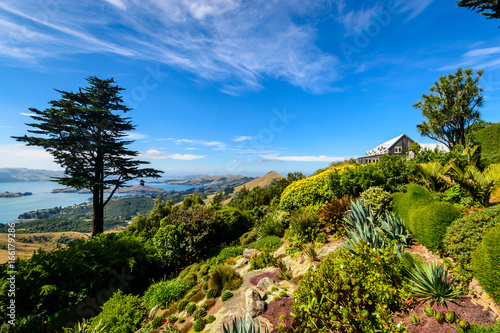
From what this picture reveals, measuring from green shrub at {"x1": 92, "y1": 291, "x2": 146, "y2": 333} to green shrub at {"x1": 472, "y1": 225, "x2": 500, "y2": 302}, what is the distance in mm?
7456

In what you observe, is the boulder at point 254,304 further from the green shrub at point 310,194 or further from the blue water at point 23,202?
the blue water at point 23,202

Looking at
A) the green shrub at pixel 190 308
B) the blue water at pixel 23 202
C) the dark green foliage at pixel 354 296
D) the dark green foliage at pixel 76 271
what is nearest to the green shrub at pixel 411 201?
the dark green foliage at pixel 354 296

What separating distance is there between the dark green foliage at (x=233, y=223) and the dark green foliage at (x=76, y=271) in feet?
13.7

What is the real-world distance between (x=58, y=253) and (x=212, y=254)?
5.85 meters

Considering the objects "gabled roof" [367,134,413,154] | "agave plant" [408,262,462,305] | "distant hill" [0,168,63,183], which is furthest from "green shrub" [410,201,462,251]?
"distant hill" [0,168,63,183]

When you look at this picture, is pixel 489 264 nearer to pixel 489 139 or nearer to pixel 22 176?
pixel 489 139

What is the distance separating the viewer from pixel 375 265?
318 cm

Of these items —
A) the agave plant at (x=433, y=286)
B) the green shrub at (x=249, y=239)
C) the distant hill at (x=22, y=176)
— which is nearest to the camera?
the agave plant at (x=433, y=286)

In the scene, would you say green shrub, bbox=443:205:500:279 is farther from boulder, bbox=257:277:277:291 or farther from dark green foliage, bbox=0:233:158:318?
dark green foliage, bbox=0:233:158:318

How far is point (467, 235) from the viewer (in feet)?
11.9

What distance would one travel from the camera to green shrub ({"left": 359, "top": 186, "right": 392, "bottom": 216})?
637 cm

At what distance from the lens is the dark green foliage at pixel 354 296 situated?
2658mm

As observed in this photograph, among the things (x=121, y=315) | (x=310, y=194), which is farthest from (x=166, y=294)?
(x=310, y=194)

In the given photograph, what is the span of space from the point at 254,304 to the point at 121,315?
429 cm
